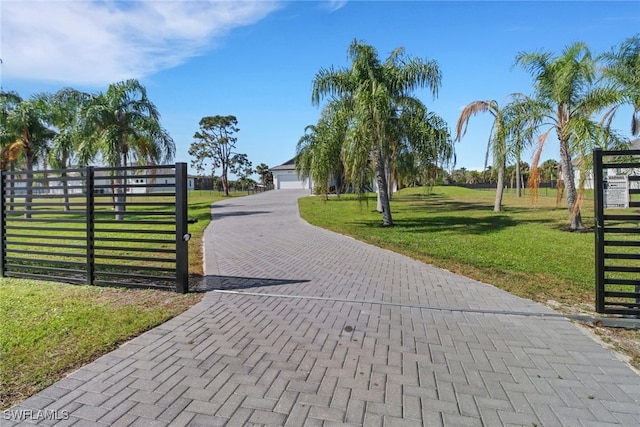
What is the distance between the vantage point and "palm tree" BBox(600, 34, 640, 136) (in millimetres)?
10532

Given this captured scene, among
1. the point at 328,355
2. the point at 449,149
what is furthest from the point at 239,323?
the point at 449,149

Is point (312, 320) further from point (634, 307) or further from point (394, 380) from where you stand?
point (634, 307)

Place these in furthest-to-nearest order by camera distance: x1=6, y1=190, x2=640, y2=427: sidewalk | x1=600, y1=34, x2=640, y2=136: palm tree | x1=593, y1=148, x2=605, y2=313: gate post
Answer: x1=600, y1=34, x2=640, y2=136: palm tree
x1=593, y1=148, x2=605, y2=313: gate post
x1=6, y1=190, x2=640, y2=427: sidewalk

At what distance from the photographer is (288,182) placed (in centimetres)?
5744

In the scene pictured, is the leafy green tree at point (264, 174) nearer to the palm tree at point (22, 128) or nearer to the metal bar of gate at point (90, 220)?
the palm tree at point (22, 128)

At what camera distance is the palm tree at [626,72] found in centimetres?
1053

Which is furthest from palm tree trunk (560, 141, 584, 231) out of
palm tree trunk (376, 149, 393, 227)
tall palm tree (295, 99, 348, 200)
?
tall palm tree (295, 99, 348, 200)

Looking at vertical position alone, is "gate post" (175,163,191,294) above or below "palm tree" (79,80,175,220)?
below

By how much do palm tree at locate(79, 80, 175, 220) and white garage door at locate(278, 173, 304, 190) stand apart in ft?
124

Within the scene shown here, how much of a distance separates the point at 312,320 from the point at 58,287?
4.21 meters

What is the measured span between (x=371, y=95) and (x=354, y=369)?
10.1 meters

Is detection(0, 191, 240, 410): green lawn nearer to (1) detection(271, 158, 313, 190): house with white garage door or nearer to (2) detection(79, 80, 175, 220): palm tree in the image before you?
(2) detection(79, 80, 175, 220): palm tree

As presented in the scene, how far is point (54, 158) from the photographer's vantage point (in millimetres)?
19422

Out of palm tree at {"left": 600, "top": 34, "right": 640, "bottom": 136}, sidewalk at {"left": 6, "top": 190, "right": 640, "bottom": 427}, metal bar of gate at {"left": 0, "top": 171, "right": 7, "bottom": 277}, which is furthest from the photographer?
palm tree at {"left": 600, "top": 34, "right": 640, "bottom": 136}
